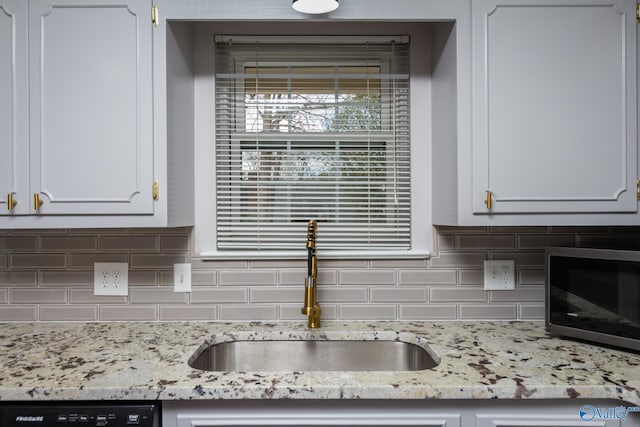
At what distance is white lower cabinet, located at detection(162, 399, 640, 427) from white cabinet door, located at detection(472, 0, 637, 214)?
0.62 m

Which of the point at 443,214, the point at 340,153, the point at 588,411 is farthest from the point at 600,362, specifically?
the point at 340,153

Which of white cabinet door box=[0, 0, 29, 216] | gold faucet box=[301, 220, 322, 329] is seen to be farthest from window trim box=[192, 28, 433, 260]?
white cabinet door box=[0, 0, 29, 216]

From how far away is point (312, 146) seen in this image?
169 cm

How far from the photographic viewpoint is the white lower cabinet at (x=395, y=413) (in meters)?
1.06

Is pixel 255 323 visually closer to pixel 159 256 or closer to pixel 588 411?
pixel 159 256

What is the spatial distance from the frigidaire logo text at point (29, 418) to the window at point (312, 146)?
0.81 m

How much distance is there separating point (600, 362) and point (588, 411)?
198 mm

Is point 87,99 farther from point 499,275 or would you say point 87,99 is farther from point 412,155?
point 499,275

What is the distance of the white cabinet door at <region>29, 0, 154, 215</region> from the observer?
1.34 meters

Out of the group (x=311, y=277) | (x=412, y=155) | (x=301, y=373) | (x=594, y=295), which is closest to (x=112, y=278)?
(x=311, y=277)

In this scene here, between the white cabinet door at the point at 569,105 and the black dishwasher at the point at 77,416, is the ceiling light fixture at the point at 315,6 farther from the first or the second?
the black dishwasher at the point at 77,416

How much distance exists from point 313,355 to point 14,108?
137cm

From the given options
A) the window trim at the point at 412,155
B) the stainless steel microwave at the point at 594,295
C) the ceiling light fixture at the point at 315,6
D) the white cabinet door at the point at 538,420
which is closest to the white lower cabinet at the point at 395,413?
the white cabinet door at the point at 538,420

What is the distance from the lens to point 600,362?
119 cm
